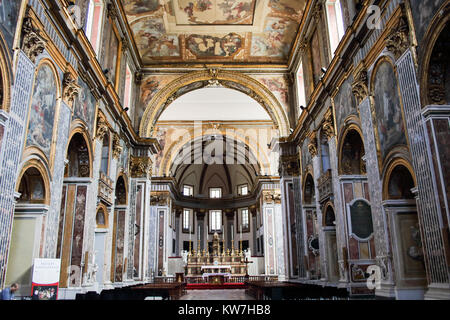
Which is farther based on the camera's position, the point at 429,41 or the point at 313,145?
the point at 313,145

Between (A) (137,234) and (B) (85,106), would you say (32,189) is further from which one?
(A) (137,234)

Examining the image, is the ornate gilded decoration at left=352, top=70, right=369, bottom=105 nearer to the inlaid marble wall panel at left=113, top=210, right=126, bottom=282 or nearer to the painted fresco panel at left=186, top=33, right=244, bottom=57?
the painted fresco panel at left=186, top=33, right=244, bottom=57

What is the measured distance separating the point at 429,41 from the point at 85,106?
31.7 feet

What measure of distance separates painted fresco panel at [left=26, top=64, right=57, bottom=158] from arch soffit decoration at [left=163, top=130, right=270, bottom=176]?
1776 centimetres

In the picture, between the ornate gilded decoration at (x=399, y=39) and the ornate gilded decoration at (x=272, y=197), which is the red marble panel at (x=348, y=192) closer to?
the ornate gilded decoration at (x=399, y=39)

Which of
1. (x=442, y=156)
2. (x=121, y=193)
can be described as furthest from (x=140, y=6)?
(x=442, y=156)

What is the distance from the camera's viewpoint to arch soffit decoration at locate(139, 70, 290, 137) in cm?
1980

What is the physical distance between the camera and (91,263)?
12.4 m

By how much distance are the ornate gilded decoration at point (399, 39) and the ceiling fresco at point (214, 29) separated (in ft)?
28.6

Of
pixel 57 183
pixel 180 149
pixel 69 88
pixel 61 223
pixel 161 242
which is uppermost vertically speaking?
pixel 180 149

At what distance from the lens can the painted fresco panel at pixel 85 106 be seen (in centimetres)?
1162

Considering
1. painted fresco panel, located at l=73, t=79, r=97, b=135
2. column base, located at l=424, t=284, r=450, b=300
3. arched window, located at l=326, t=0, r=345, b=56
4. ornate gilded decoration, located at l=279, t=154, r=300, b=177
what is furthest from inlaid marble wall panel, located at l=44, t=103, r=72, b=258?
ornate gilded decoration, located at l=279, t=154, r=300, b=177

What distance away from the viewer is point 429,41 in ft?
23.9

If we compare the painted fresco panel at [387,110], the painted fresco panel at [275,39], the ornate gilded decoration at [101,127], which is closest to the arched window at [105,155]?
the ornate gilded decoration at [101,127]
